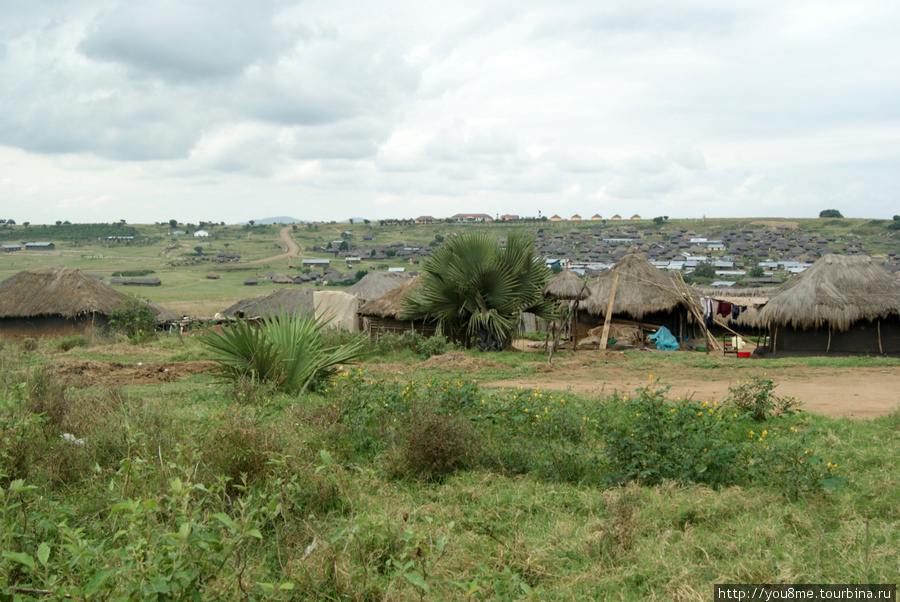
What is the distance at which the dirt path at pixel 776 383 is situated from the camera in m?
8.01

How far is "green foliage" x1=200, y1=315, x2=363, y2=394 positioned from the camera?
6996 mm

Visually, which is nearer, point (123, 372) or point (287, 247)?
point (123, 372)

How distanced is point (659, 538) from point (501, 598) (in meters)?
1.18

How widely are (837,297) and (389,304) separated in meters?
12.3

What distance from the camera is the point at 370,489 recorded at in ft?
14.1

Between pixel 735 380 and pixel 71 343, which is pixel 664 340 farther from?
pixel 71 343

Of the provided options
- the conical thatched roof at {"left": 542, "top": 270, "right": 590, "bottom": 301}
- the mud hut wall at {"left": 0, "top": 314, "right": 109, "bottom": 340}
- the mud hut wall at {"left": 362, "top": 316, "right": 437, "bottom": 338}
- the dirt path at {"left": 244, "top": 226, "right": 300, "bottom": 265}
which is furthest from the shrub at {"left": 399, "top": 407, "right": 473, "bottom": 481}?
the dirt path at {"left": 244, "top": 226, "right": 300, "bottom": 265}

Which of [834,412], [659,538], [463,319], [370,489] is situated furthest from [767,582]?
[463,319]

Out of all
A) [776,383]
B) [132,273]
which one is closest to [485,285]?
[776,383]

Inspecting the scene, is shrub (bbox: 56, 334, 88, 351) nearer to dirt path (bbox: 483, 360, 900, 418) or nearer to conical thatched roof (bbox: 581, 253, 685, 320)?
dirt path (bbox: 483, 360, 900, 418)

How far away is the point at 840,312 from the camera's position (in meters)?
15.8

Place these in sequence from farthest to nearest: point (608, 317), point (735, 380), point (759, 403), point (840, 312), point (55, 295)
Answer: point (55, 295), point (608, 317), point (840, 312), point (735, 380), point (759, 403)

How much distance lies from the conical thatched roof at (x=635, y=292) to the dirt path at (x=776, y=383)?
692cm

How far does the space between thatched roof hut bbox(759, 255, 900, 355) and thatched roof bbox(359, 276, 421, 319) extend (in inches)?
405
